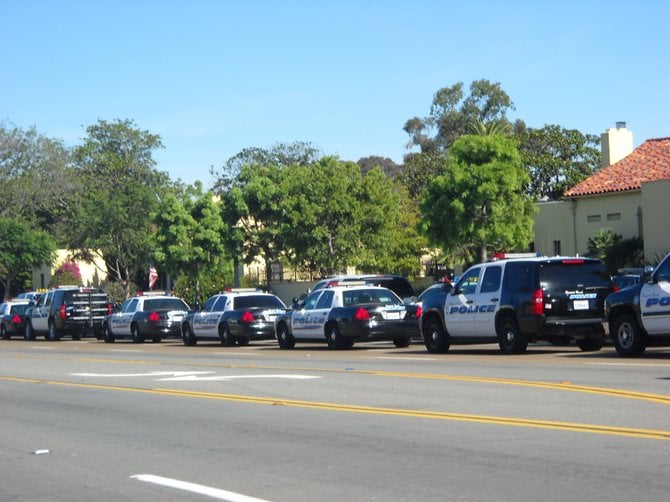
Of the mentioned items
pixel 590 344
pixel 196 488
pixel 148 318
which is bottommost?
pixel 196 488

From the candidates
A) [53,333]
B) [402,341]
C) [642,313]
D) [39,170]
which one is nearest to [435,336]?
[402,341]

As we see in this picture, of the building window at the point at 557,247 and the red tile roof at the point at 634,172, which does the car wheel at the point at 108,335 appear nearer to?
the building window at the point at 557,247

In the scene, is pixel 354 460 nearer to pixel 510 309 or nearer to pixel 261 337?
pixel 510 309

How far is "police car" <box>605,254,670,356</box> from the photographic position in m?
19.4

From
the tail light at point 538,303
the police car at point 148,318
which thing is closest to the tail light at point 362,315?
the tail light at point 538,303

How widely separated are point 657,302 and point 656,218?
822 inches

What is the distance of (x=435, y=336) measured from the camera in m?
24.8

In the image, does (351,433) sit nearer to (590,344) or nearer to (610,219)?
(590,344)

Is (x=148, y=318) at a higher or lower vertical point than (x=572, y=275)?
lower

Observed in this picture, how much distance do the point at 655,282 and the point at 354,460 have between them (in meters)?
11.0

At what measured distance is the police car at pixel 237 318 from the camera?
33.2m

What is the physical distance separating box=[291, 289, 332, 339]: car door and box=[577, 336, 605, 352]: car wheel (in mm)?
7385

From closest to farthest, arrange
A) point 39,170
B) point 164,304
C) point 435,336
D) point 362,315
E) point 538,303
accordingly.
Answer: point 538,303 < point 435,336 < point 362,315 < point 164,304 < point 39,170

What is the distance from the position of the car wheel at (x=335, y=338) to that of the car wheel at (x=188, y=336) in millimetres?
8362
